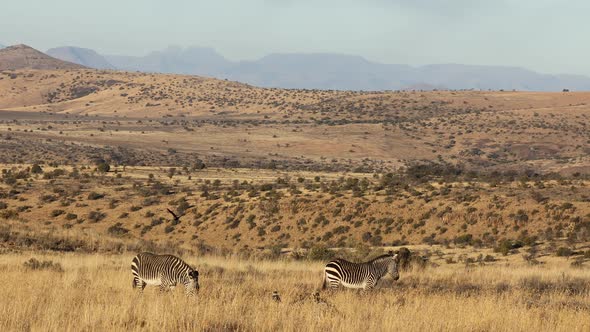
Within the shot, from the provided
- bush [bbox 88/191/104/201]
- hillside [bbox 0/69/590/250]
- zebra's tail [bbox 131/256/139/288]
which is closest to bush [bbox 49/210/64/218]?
hillside [bbox 0/69/590/250]

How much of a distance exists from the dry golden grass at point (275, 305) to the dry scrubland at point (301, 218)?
0.20ft

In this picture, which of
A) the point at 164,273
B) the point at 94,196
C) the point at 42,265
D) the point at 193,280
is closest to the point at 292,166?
the point at 94,196

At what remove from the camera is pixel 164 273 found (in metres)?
13.9

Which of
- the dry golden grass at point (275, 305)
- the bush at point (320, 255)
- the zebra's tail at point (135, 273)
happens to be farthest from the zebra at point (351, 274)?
the bush at point (320, 255)

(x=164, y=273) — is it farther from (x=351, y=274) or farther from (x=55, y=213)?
(x=55, y=213)

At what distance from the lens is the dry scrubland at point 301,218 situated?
1120cm

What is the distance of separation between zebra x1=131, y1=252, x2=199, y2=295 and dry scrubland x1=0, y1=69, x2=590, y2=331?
1.25ft

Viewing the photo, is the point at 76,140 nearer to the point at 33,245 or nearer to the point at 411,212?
the point at 411,212

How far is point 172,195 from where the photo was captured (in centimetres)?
5188

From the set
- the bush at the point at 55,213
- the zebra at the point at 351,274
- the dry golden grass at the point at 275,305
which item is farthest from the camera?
the bush at the point at 55,213

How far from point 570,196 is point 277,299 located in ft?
116

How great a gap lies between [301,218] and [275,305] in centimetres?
3354

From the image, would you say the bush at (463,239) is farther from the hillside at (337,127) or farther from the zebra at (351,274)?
the hillside at (337,127)

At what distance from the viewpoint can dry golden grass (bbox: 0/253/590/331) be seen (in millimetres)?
9773
